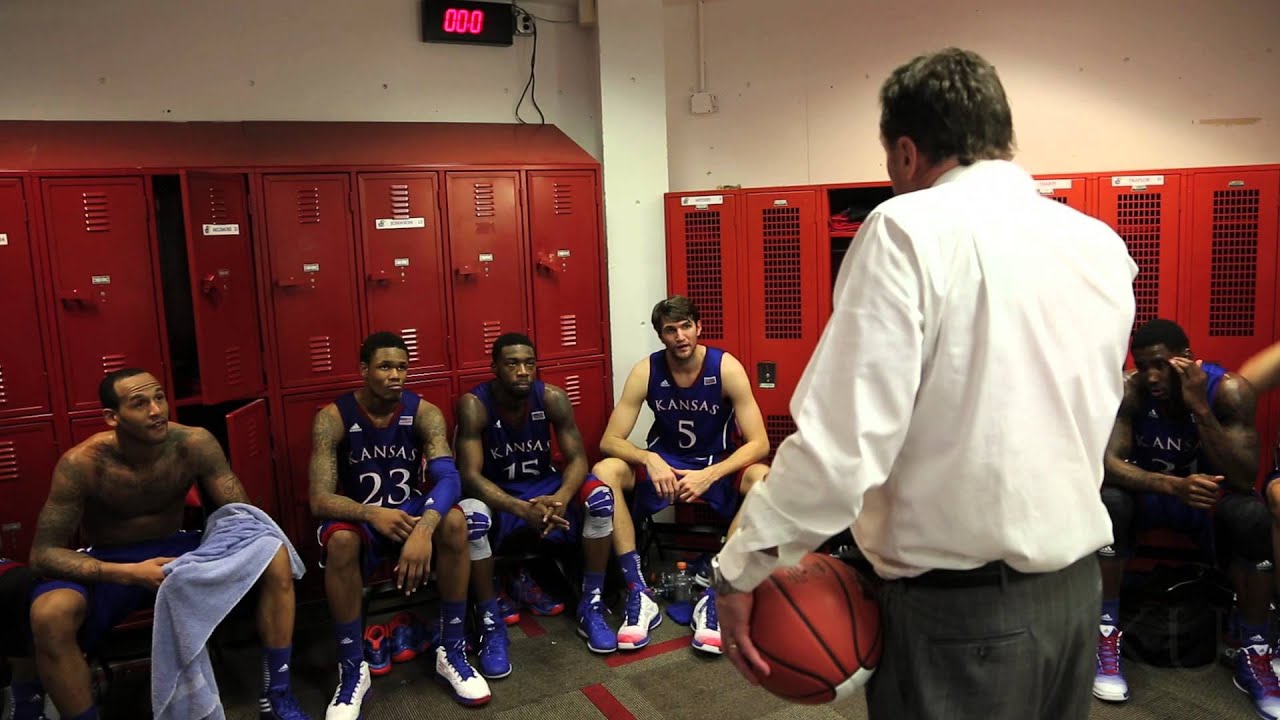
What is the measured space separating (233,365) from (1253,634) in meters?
3.65

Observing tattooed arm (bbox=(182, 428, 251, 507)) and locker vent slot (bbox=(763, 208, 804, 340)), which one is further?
locker vent slot (bbox=(763, 208, 804, 340))

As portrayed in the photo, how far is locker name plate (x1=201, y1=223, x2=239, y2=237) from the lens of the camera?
323 centimetres

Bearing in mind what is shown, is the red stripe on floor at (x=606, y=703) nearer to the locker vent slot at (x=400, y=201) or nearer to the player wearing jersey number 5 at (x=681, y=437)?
the player wearing jersey number 5 at (x=681, y=437)

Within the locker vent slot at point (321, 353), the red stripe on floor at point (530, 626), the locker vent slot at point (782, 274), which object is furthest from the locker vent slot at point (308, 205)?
the locker vent slot at point (782, 274)

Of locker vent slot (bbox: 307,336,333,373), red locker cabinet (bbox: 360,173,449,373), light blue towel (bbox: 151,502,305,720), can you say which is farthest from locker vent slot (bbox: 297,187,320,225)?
light blue towel (bbox: 151,502,305,720)

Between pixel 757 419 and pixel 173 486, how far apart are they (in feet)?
7.01

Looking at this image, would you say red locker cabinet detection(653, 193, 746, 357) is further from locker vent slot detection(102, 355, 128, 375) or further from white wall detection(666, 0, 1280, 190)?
locker vent slot detection(102, 355, 128, 375)

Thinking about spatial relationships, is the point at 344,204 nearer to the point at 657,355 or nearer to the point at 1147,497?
the point at 657,355

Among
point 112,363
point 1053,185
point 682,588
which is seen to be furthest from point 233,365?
point 1053,185

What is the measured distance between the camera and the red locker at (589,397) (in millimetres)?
4082

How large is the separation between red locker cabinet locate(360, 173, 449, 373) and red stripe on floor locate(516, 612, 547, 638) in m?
1.13

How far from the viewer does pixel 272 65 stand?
13.0 feet

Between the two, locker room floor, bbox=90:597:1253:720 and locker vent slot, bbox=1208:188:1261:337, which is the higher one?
locker vent slot, bbox=1208:188:1261:337

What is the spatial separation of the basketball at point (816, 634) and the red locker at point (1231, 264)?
2.98 m
